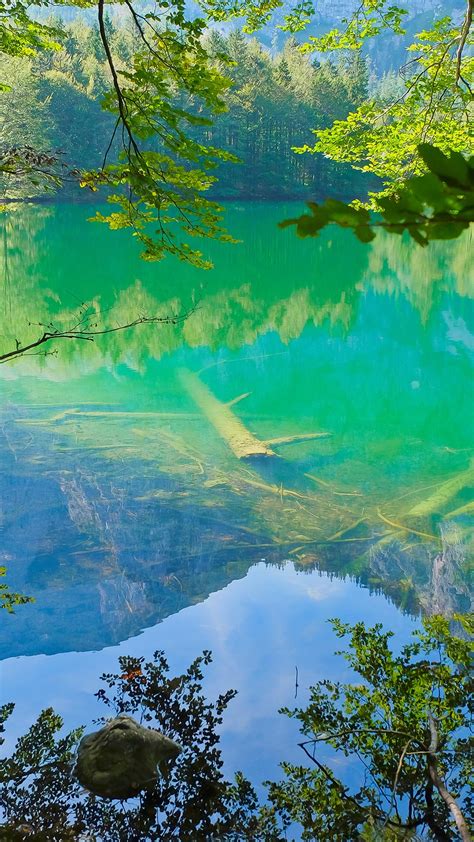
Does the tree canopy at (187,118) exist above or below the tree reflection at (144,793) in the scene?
above

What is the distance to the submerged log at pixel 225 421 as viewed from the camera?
10.7 m

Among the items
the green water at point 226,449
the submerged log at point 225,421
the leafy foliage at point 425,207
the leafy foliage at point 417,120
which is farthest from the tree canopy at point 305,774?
the leafy foliage at point 417,120

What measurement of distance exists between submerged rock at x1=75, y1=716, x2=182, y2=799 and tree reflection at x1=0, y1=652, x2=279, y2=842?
2.4 inches

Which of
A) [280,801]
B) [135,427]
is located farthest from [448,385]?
[280,801]

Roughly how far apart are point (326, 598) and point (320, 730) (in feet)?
7.41

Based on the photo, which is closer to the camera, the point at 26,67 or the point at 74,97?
the point at 26,67

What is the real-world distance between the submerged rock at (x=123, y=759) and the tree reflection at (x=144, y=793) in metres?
0.06

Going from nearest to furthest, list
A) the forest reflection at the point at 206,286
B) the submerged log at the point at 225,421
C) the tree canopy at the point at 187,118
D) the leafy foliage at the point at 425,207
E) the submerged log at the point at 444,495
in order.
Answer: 1. the leafy foliage at the point at 425,207
2. the tree canopy at the point at 187,118
3. the submerged log at the point at 444,495
4. the submerged log at the point at 225,421
5. the forest reflection at the point at 206,286

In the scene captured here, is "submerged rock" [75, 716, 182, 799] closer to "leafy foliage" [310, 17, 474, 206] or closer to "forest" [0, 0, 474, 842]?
"forest" [0, 0, 474, 842]

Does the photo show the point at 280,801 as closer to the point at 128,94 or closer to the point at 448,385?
the point at 128,94

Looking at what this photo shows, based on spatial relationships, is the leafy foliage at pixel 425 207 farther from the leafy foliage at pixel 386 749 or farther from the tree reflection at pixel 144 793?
the tree reflection at pixel 144 793

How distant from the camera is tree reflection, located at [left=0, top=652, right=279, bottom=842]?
3.94 metres

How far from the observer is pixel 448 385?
14.8m

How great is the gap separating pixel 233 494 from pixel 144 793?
5190mm
